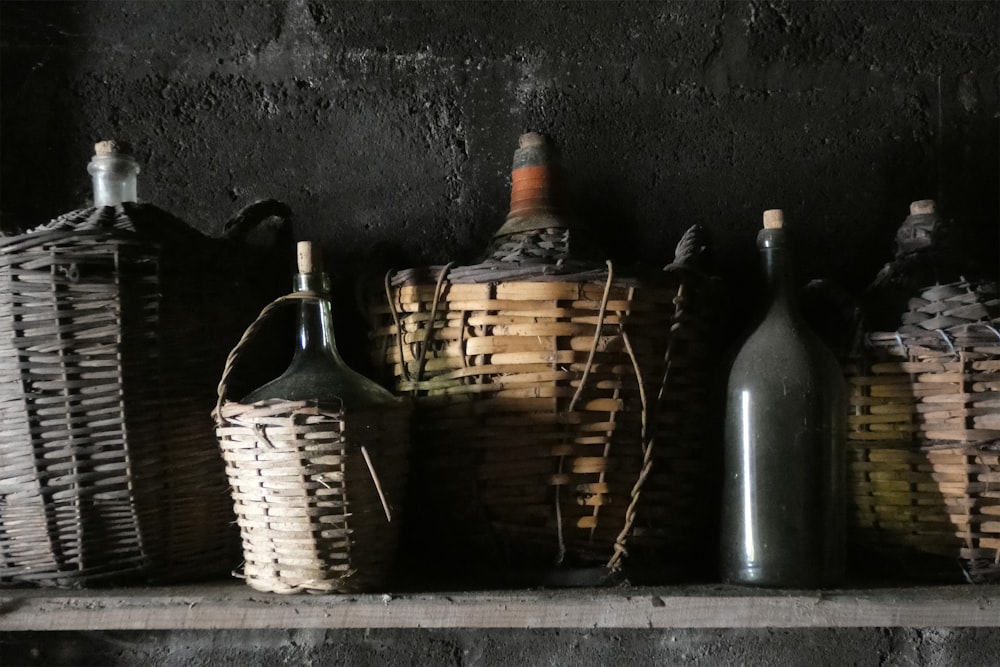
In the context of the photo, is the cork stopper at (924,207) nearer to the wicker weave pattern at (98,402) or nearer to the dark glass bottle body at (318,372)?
the dark glass bottle body at (318,372)

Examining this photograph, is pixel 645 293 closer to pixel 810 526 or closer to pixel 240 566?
pixel 810 526

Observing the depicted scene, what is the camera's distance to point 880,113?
103 cm

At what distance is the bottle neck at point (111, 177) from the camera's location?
2.82 feet

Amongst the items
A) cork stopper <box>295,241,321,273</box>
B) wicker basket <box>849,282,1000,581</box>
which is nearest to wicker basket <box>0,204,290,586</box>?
cork stopper <box>295,241,321,273</box>

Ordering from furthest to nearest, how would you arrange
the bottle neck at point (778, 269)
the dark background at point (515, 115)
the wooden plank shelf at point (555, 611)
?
the dark background at point (515, 115)
the bottle neck at point (778, 269)
the wooden plank shelf at point (555, 611)

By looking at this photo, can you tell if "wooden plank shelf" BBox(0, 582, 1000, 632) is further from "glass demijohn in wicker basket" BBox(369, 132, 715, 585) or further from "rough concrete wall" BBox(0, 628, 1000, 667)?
"rough concrete wall" BBox(0, 628, 1000, 667)

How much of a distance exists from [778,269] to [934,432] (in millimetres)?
202

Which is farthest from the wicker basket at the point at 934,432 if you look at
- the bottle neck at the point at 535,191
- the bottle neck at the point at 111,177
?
the bottle neck at the point at 111,177

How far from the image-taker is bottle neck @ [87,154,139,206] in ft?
2.82

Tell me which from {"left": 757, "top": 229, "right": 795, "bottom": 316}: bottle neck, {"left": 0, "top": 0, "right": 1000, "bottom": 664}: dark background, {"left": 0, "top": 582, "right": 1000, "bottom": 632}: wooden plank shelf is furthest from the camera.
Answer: {"left": 0, "top": 0, "right": 1000, "bottom": 664}: dark background

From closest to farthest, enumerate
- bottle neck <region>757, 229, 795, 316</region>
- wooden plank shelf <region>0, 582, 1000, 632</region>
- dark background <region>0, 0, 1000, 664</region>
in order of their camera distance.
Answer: wooden plank shelf <region>0, 582, 1000, 632</region> → bottle neck <region>757, 229, 795, 316</region> → dark background <region>0, 0, 1000, 664</region>

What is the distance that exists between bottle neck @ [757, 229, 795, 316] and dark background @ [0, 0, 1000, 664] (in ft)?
0.48

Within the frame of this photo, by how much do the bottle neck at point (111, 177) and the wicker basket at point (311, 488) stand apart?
0.22m

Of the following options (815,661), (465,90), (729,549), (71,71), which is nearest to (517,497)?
(729,549)
